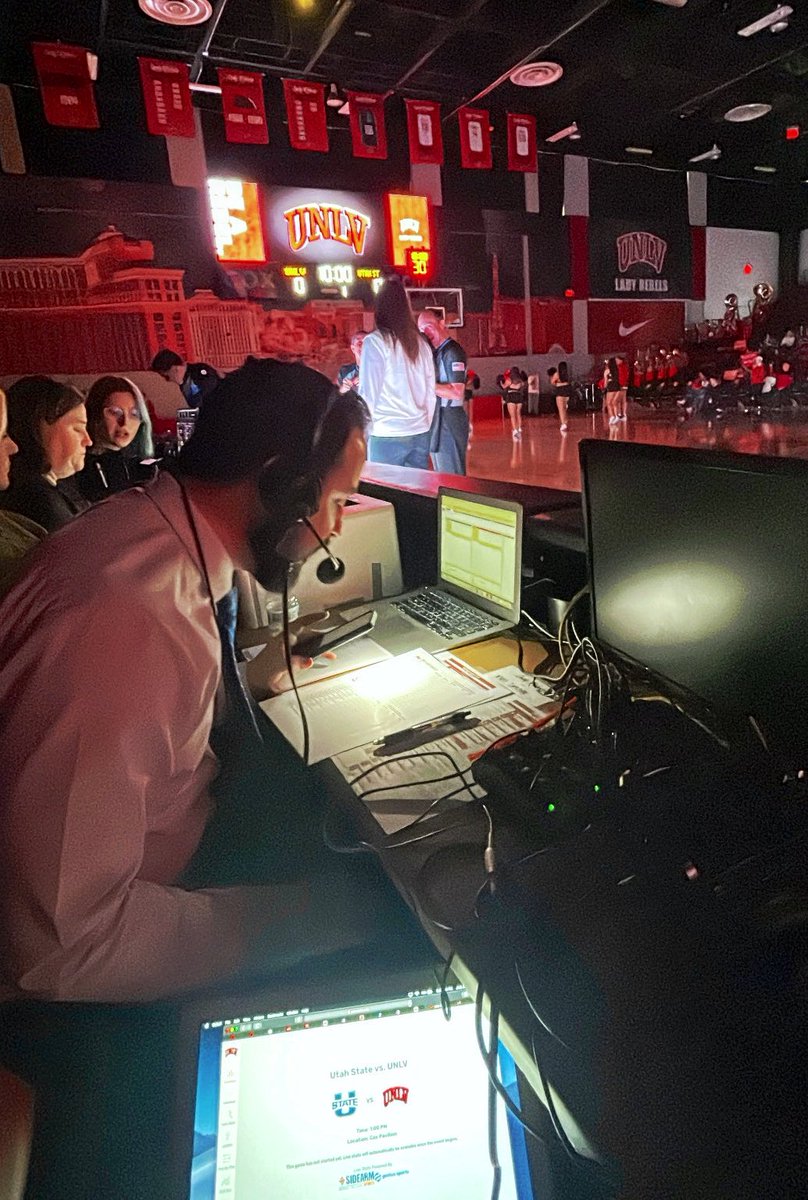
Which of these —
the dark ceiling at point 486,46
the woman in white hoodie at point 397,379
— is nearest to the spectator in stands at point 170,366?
the dark ceiling at point 486,46

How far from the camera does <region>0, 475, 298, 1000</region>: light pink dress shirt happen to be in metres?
0.73

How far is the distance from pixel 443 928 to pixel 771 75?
8.56 m

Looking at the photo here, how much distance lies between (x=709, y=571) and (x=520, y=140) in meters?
6.89

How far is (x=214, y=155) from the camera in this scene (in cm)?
664

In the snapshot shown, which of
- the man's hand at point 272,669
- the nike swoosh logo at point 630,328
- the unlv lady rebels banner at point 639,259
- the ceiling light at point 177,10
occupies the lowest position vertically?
the man's hand at point 272,669

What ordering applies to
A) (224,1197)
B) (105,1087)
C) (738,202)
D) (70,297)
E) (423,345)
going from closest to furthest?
(224,1197)
(105,1087)
(423,345)
(70,297)
(738,202)

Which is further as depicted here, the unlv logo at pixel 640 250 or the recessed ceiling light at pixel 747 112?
the unlv logo at pixel 640 250

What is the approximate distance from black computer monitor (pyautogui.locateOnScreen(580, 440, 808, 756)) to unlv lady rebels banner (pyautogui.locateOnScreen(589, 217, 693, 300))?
984cm

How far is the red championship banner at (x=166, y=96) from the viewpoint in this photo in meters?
4.71

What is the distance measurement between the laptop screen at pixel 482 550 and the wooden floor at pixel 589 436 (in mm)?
3121

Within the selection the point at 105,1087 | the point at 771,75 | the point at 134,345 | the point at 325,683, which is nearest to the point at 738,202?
the point at 771,75

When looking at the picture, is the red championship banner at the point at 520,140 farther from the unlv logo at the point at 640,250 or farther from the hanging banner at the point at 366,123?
the unlv logo at the point at 640,250

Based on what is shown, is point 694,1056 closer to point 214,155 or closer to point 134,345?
point 134,345

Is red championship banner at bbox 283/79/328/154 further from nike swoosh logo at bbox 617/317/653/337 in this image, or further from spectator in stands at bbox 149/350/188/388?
nike swoosh logo at bbox 617/317/653/337
